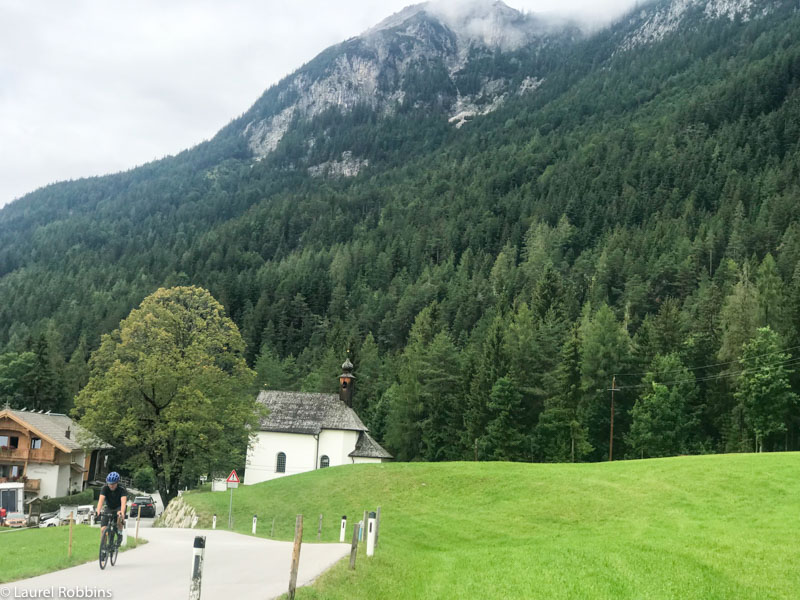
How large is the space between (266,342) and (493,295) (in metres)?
49.2

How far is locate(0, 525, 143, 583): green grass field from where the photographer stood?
16.2 metres

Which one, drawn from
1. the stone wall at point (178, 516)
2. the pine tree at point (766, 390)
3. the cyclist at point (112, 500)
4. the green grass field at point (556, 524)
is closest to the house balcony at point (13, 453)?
the green grass field at point (556, 524)

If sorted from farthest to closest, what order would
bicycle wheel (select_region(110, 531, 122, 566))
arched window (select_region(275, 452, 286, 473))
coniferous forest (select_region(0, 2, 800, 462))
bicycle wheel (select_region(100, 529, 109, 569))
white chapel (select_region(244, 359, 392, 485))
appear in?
arched window (select_region(275, 452, 286, 473)), white chapel (select_region(244, 359, 392, 485)), coniferous forest (select_region(0, 2, 800, 462)), bicycle wheel (select_region(110, 531, 122, 566)), bicycle wheel (select_region(100, 529, 109, 569))

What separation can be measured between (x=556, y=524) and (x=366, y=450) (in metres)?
46.8

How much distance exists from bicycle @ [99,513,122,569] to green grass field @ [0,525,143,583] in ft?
3.05

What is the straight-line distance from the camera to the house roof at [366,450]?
7950 centimetres

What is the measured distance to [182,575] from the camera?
55.6 feet

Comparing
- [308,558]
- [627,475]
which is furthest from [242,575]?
[627,475]

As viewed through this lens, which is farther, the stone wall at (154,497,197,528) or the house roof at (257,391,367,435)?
the house roof at (257,391,367,435)

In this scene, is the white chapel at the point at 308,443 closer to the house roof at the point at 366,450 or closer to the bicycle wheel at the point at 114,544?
the house roof at the point at 366,450

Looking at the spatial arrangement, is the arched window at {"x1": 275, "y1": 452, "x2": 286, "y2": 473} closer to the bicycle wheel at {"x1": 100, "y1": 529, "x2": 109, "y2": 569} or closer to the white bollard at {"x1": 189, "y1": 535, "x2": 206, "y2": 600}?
the bicycle wheel at {"x1": 100, "y1": 529, "x2": 109, "y2": 569}

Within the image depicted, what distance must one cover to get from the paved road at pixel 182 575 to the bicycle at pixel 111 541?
25 cm

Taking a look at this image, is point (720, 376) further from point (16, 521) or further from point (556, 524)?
point (16, 521)

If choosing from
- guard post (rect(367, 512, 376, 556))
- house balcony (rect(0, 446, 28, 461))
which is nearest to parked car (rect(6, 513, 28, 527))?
house balcony (rect(0, 446, 28, 461))
